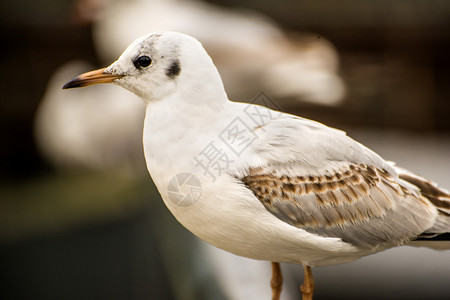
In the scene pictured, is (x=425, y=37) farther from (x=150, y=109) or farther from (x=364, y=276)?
(x=150, y=109)

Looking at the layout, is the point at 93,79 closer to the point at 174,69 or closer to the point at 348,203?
the point at 174,69

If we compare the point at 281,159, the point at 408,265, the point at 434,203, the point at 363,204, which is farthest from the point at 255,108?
the point at 408,265

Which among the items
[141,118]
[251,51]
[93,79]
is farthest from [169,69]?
[141,118]

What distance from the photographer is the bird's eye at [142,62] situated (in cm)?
252

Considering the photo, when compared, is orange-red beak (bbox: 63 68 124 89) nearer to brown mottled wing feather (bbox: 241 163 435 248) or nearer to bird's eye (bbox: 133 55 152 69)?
bird's eye (bbox: 133 55 152 69)

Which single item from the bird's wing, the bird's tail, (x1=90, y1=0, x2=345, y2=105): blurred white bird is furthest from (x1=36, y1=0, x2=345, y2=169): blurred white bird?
the bird's wing

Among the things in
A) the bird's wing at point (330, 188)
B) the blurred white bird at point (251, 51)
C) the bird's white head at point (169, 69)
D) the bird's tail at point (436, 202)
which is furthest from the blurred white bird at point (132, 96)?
the bird's white head at point (169, 69)

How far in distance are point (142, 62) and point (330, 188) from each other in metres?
0.83

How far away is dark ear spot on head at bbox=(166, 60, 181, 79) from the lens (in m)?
2.51

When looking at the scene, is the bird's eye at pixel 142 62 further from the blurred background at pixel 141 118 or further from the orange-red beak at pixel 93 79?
the blurred background at pixel 141 118

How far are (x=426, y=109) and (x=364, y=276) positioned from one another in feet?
11.4

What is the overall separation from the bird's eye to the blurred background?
1327mm

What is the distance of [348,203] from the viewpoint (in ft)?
8.84

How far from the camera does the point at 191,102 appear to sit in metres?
2.51
